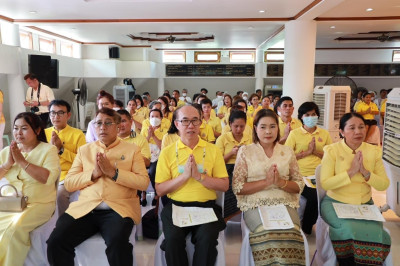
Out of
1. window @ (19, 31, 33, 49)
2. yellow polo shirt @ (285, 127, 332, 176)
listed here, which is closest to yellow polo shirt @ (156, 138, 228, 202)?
yellow polo shirt @ (285, 127, 332, 176)

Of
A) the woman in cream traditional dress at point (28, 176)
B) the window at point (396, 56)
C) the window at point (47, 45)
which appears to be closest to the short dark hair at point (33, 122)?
the woman in cream traditional dress at point (28, 176)

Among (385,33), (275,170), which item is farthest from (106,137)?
(385,33)

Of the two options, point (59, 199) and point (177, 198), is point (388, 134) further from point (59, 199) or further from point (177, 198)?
point (59, 199)

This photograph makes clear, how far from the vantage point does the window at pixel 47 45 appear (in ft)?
30.3

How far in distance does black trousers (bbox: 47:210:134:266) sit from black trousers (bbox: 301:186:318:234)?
1649 millimetres

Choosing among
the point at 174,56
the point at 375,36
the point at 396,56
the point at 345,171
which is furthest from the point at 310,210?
the point at 396,56

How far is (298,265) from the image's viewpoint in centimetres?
204

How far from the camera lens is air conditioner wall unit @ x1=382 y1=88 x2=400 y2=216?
320cm

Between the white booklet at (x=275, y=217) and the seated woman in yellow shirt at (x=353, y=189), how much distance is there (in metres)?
0.38

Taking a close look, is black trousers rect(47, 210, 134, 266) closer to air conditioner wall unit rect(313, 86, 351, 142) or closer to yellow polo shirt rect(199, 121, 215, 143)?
yellow polo shirt rect(199, 121, 215, 143)

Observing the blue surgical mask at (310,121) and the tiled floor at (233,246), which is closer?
the tiled floor at (233,246)

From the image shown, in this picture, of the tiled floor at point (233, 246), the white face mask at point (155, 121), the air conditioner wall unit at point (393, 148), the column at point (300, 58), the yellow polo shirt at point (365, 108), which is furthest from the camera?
the yellow polo shirt at point (365, 108)

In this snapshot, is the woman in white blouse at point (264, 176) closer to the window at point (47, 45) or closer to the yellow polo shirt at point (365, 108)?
the yellow polo shirt at point (365, 108)

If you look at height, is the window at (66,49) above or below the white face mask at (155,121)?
above
